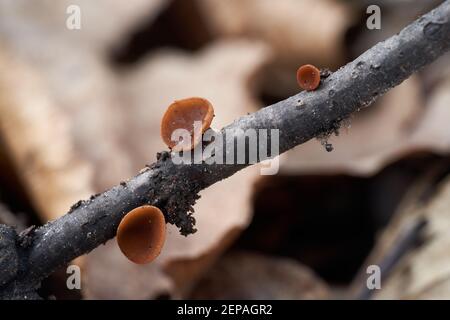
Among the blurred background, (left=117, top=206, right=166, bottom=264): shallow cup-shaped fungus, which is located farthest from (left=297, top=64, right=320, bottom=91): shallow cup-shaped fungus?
the blurred background

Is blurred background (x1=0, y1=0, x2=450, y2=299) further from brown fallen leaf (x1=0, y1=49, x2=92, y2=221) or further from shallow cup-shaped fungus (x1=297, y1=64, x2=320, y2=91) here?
shallow cup-shaped fungus (x1=297, y1=64, x2=320, y2=91)

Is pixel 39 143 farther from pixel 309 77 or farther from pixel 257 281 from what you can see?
pixel 309 77

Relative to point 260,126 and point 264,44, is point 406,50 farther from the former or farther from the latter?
point 264,44

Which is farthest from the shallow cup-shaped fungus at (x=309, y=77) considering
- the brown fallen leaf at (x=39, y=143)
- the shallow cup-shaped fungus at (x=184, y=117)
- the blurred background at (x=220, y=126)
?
the brown fallen leaf at (x=39, y=143)

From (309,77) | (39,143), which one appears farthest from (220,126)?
(309,77)

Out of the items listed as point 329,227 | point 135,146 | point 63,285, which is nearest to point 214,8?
point 135,146

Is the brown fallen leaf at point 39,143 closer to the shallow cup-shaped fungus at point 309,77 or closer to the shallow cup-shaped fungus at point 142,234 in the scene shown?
the shallow cup-shaped fungus at point 142,234
